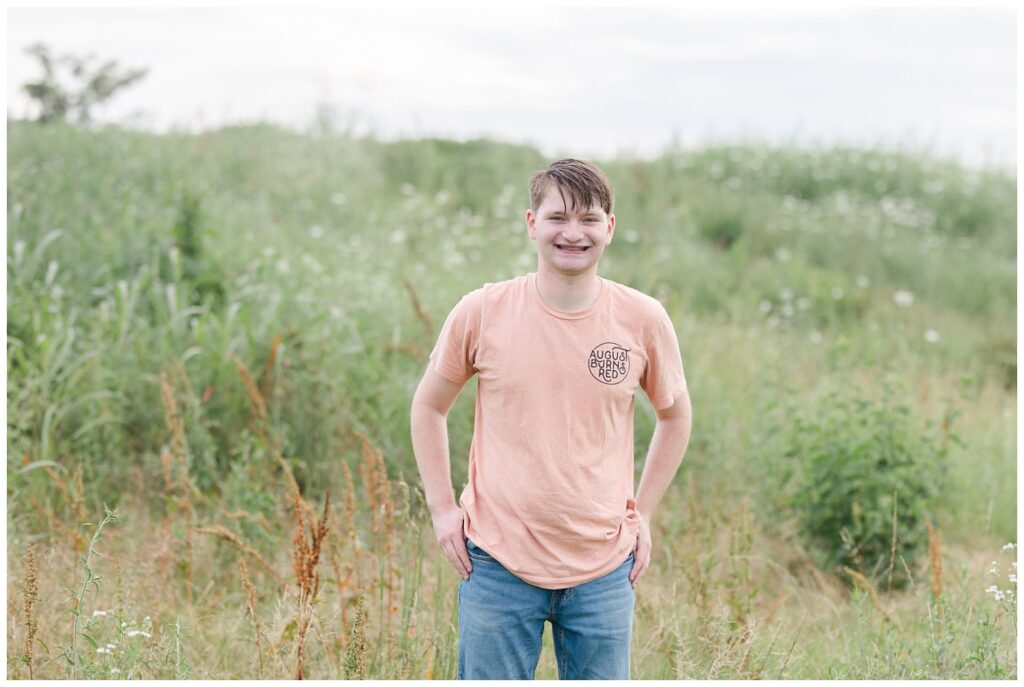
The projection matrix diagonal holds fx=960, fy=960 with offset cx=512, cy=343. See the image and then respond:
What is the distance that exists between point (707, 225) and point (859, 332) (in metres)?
3.37

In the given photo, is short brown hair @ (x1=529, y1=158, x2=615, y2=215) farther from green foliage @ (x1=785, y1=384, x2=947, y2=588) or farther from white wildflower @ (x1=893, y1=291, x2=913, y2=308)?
white wildflower @ (x1=893, y1=291, x2=913, y2=308)

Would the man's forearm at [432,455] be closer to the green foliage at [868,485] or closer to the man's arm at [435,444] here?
the man's arm at [435,444]

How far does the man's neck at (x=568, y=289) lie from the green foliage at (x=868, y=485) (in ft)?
8.28

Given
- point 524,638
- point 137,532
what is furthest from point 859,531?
point 137,532

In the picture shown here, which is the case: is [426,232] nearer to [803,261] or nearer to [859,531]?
[803,261]

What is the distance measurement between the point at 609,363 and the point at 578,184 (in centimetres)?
45

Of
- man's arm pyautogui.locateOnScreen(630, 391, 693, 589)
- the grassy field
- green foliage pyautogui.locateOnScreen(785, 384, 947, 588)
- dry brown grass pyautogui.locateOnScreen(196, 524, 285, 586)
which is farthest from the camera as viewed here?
green foliage pyautogui.locateOnScreen(785, 384, 947, 588)

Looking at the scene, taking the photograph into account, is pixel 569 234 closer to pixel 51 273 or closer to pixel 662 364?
pixel 662 364

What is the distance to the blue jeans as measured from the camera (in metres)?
2.40

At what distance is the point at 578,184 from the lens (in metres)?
2.37

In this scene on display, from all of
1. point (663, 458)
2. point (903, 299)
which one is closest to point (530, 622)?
point (663, 458)

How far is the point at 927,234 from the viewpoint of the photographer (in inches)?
467

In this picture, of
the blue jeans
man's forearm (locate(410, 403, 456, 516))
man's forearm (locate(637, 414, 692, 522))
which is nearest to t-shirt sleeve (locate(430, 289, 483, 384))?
man's forearm (locate(410, 403, 456, 516))

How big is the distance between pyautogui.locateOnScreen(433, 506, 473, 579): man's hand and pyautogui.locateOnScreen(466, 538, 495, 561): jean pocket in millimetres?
11
